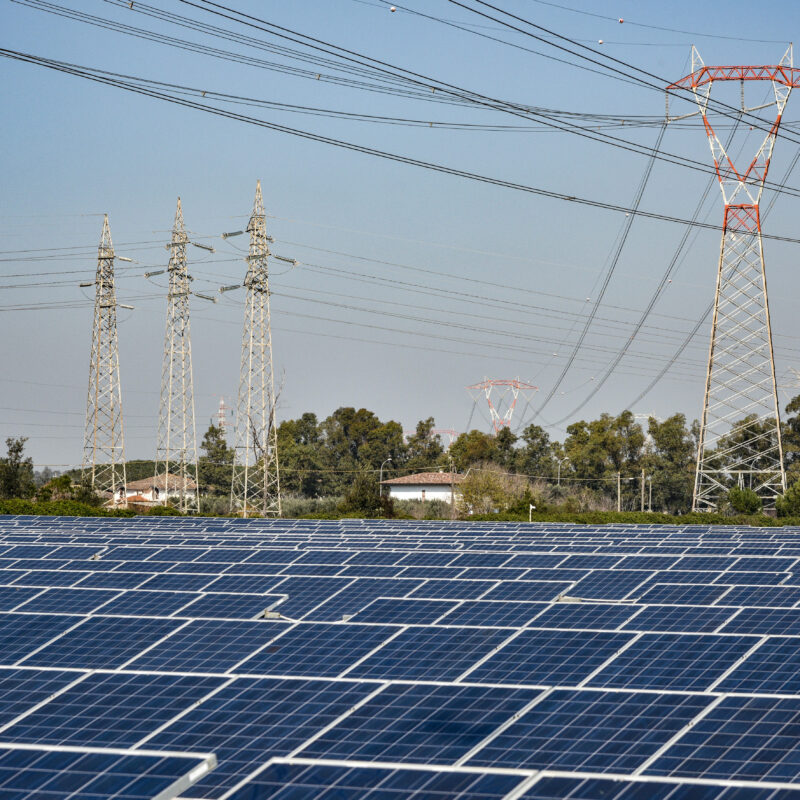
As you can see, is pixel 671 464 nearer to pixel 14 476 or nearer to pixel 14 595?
pixel 14 476

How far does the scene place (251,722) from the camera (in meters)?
11.7

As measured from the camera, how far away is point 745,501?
61.2 metres

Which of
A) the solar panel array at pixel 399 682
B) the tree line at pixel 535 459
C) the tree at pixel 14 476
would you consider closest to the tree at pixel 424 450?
the tree line at pixel 535 459

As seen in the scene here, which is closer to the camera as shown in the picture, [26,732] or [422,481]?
[26,732]

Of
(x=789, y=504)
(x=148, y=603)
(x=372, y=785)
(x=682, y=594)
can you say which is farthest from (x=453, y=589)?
(x=789, y=504)

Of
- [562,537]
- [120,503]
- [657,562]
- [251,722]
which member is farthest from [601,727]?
[120,503]

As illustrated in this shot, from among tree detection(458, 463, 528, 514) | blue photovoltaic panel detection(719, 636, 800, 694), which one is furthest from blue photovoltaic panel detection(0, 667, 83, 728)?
tree detection(458, 463, 528, 514)

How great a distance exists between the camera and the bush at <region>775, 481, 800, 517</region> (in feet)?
184

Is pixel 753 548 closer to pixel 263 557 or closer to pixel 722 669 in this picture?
pixel 263 557

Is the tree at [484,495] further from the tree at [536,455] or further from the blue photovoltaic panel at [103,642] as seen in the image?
the blue photovoltaic panel at [103,642]

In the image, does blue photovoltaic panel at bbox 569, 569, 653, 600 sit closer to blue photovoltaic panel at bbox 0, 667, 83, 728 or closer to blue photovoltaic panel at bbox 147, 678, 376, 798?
blue photovoltaic panel at bbox 147, 678, 376, 798

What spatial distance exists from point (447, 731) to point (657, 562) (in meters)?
13.9

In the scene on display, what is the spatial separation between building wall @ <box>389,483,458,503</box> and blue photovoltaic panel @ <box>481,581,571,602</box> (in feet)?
280

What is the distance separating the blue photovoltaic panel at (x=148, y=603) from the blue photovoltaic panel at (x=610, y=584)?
7270mm
